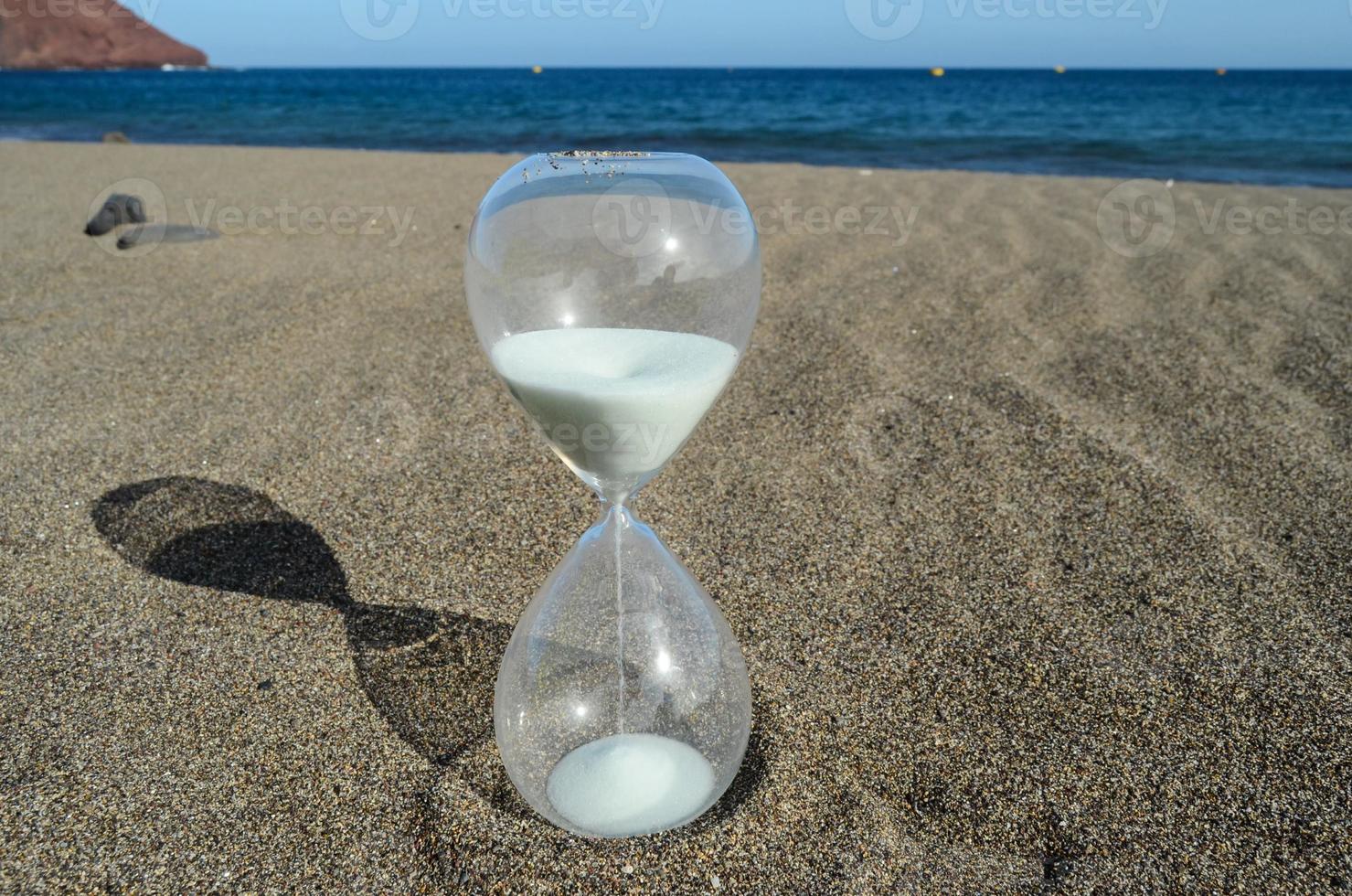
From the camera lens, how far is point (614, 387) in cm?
132

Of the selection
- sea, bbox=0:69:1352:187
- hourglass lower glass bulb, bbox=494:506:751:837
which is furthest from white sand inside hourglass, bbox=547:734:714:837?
sea, bbox=0:69:1352:187

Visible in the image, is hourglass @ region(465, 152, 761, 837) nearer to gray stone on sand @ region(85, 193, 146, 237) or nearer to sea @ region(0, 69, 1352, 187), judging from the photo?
gray stone on sand @ region(85, 193, 146, 237)

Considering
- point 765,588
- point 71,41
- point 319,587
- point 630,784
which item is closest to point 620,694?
point 630,784

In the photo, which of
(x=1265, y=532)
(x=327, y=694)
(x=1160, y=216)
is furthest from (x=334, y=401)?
(x=1160, y=216)

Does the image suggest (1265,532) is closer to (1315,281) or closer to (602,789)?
(602,789)

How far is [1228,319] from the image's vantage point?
4.28 meters

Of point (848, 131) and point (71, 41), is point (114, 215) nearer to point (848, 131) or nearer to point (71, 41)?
point (848, 131)

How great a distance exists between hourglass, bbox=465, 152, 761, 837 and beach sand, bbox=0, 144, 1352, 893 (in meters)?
0.11

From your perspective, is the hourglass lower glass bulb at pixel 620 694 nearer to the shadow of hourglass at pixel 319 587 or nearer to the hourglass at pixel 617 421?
the hourglass at pixel 617 421

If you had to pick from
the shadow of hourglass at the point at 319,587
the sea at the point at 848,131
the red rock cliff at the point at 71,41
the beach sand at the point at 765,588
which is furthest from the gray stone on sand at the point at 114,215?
the red rock cliff at the point at 71,41

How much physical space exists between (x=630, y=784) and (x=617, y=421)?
647 mm

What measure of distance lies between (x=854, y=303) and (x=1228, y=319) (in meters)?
1.56

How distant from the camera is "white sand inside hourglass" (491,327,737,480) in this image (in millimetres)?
1315

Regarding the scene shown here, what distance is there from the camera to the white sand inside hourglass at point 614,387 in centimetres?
132
